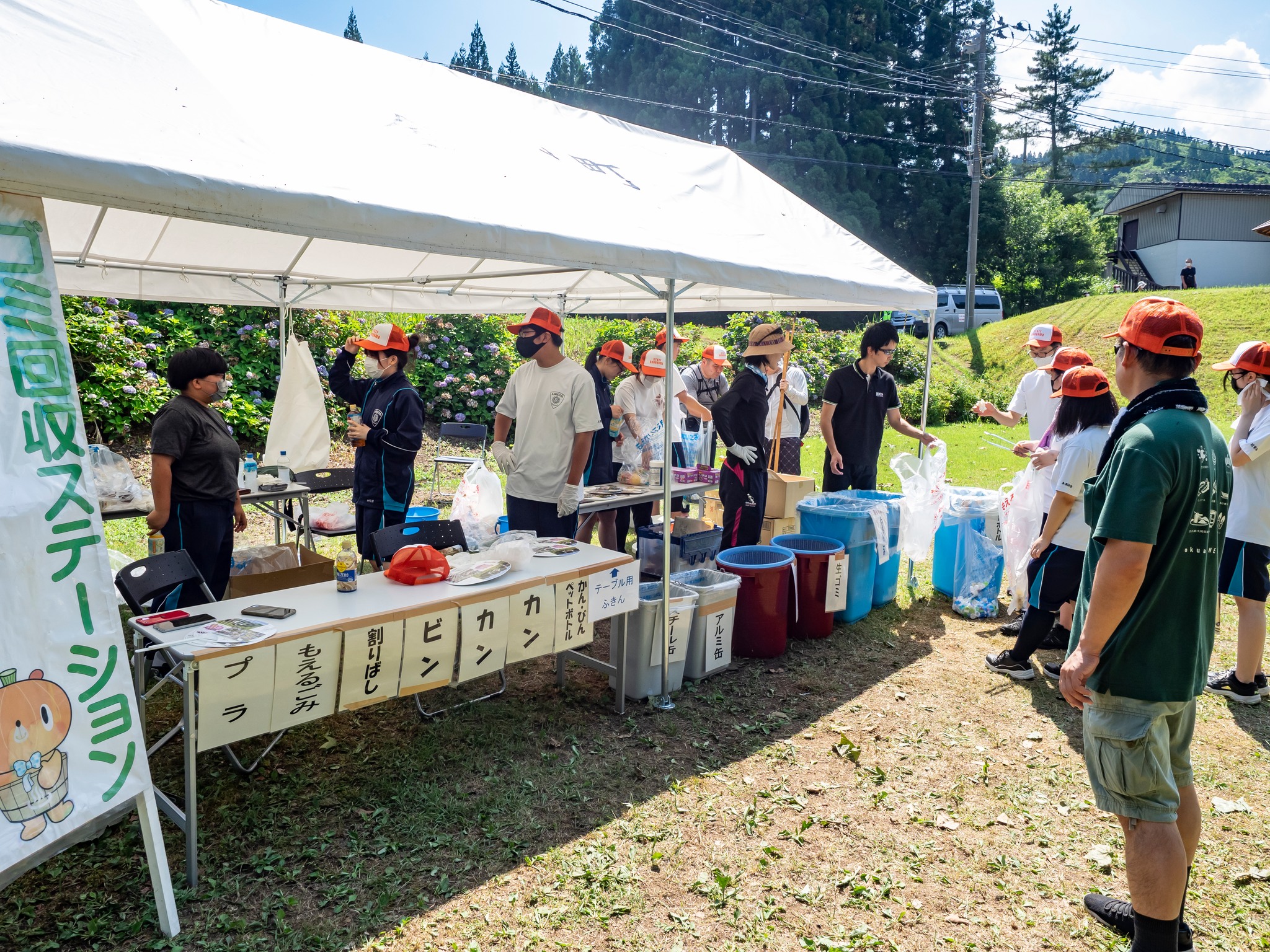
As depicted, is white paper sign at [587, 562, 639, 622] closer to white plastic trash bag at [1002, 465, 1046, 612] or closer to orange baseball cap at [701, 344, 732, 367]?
white plastic trash bag at [1002, 465, 1046, 612]

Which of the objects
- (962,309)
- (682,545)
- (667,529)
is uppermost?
(962,309)

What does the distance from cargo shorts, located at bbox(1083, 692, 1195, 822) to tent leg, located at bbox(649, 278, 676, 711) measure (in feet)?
7.04

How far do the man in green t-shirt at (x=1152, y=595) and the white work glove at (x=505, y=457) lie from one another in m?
3.36

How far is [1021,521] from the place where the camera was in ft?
17.8

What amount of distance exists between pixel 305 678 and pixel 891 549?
434 centimetres

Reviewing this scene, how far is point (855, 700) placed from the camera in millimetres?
4617

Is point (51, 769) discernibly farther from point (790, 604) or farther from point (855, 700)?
point (790, 604)

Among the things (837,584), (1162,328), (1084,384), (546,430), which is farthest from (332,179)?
(837,584)

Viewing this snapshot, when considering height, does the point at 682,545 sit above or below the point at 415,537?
below

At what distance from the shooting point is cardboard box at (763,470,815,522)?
6.54 m

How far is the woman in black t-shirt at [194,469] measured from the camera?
4000 mm

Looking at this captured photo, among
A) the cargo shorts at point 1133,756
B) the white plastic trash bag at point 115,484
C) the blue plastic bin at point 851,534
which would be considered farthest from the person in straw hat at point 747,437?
the white plastic trash bag at point 115,484

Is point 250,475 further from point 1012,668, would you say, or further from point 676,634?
point 1012,668

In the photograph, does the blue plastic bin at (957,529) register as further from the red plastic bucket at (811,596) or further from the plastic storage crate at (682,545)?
the plastic storage crate at (682,545)
